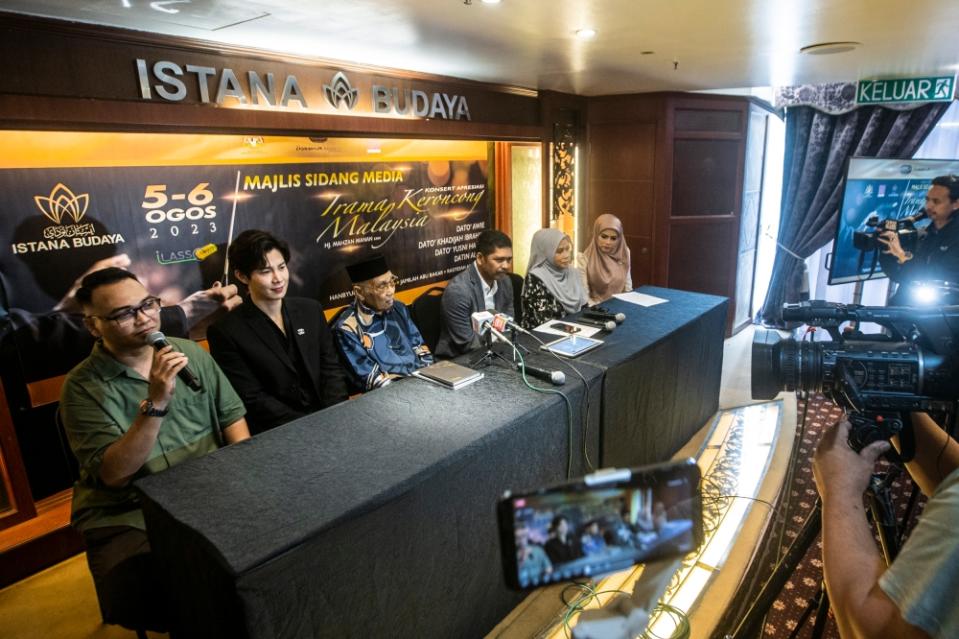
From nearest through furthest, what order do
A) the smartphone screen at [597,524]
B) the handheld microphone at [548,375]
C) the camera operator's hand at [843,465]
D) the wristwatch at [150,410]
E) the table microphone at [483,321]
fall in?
the smartphone screen at [597,524] < the camera operator's hand at [843,465] < the wristwatch at [150,410] < the handheld microphone at [548,375] < the table microphone at [483,321]

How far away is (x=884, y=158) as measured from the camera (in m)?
4.33

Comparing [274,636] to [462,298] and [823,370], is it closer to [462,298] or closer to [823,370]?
[823,370]

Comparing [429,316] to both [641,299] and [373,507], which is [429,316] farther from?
[373,507]

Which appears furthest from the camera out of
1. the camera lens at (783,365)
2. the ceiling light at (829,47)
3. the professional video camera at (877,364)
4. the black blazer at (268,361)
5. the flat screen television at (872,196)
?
the flat screen television at (872,196)

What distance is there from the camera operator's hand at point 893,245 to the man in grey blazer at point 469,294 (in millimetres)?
3078

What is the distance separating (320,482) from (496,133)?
3.32m

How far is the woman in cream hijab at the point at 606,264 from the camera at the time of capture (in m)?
3.89

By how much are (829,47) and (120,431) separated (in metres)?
3.70

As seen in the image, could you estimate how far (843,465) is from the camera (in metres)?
1.09

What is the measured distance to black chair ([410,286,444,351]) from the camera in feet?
9.90

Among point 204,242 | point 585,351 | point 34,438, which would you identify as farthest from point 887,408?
point 34,438

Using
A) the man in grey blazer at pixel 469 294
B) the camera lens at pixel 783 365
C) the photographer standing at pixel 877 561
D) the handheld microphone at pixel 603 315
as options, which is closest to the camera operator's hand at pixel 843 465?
the photographer standing at pixel 877 561

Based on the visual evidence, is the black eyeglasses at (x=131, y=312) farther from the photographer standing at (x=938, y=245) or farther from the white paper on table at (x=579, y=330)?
the photographer standing at (x=938, y=245)

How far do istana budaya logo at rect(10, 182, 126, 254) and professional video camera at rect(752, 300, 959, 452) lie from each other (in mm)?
2711
